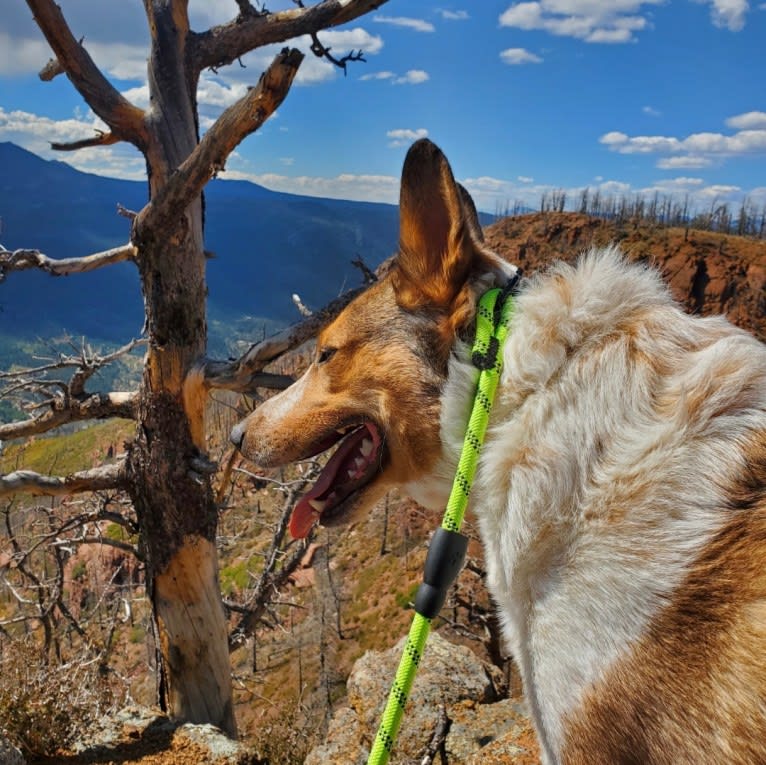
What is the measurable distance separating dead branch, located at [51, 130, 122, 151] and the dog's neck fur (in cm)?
664

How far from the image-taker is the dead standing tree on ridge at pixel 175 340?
21.6 feet

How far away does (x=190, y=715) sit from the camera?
7.78 meters

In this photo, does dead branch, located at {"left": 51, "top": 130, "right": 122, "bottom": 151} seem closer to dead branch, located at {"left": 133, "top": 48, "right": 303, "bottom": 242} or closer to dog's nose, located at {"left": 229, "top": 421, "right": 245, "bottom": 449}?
dead branch, located at {"left": 133, "top": 48, "right": 303, "bottom": 242}

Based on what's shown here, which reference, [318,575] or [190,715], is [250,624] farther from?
[318,575]

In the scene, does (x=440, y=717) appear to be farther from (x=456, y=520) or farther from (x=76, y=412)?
(x=76, y=412)

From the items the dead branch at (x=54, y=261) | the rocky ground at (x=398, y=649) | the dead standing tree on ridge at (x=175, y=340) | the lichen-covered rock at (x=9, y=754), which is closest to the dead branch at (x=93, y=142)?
the dead standing tree on ridge at (x=175, y=340)

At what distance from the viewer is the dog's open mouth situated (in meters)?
2.69

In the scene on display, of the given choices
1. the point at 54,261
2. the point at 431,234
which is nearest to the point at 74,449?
the point at 54,261

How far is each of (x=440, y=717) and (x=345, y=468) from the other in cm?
460

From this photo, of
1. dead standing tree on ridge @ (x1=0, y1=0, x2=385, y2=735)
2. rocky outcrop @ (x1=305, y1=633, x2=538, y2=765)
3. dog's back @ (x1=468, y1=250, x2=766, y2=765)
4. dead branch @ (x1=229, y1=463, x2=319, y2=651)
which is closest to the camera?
dog's back @ (x1=468, y1=250, x2=766, y2=765)

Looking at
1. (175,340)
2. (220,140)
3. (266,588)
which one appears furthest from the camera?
(266,588)

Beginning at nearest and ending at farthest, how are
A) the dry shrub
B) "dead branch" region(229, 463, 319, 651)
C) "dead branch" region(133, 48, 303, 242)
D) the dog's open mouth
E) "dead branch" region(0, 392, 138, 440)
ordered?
the dog's open mouth → "dead branch" region(133, 48, 303, 242) → the dry shrub → "dead branch" region(0, 392, 138, 440) → "dead branch" region(229, 463, 319, 651)

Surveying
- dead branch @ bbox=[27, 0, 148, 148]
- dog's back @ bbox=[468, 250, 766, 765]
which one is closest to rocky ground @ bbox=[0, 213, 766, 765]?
dog's back @ bbox=[468, 250, 766, 765]

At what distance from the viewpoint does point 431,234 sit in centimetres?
245
